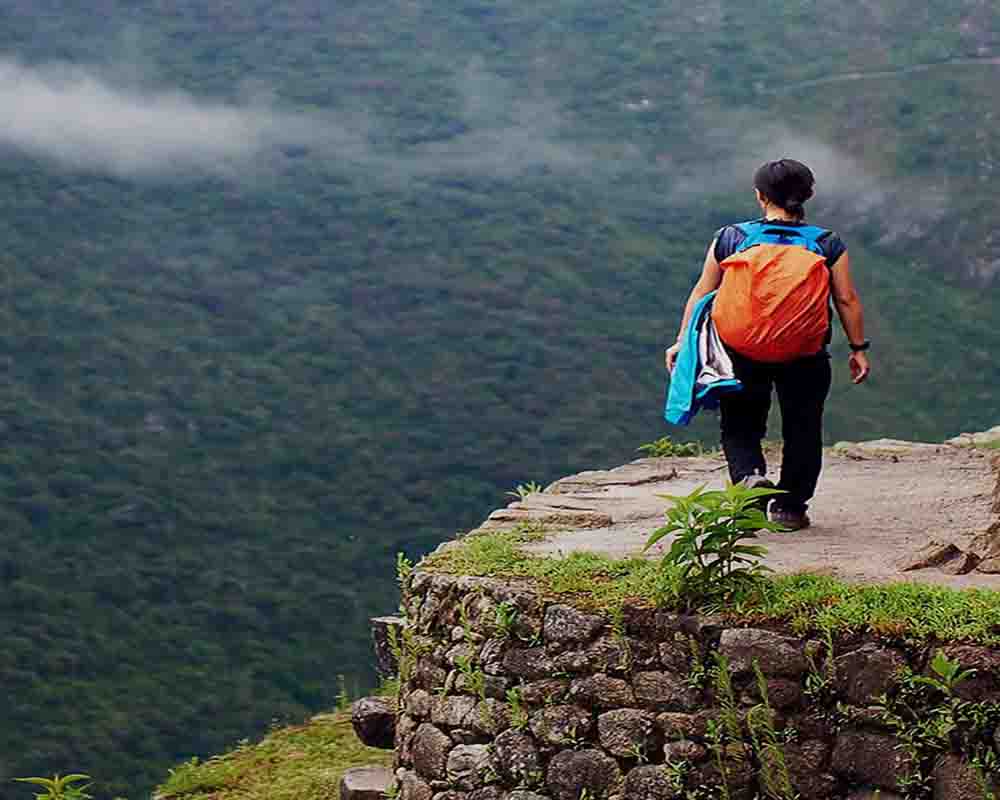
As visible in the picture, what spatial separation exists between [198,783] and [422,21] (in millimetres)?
14374

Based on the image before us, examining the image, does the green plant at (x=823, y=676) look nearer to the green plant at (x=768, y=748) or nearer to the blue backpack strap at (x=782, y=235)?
the green plant at (x=768, y=748)

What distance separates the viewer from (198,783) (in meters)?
6.93

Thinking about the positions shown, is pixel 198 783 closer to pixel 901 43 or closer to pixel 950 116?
pixel 950 116

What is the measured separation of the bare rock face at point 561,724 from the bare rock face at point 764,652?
530 mm

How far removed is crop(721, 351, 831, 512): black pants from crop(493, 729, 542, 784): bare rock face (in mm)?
1268

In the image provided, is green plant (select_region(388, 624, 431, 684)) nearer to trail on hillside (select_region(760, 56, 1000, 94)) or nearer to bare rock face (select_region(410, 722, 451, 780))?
bare rock face (select_region(410, 722, 451, 780))

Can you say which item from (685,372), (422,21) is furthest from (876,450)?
(422,21)

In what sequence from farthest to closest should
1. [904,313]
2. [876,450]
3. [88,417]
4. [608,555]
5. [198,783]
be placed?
[904,313] → [88,417] → [876,450] → [198,783] → [608,555]

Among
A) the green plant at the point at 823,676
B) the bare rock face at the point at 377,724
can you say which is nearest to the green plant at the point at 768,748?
the green plant at the point at 823,676

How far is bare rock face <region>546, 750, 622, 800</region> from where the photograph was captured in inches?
174

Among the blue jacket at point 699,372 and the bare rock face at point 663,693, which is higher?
the blue jacket at point 699,372

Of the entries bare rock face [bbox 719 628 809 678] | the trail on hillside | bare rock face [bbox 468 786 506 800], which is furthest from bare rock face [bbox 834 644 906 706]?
the trail on hillside

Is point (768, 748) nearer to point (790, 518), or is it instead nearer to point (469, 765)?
point (469, 765)

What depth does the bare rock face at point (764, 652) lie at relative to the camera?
161 inches
